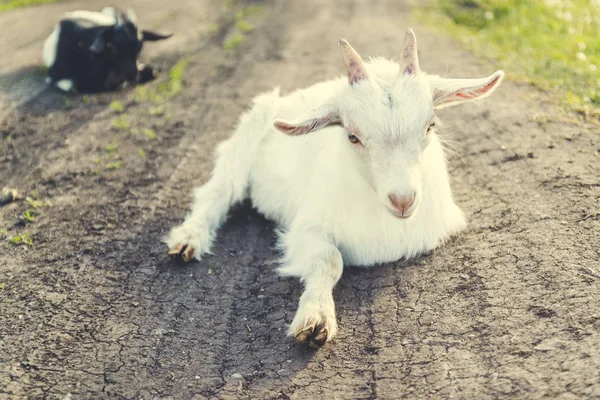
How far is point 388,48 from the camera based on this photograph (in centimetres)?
862

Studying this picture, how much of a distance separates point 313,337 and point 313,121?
137 centimetres

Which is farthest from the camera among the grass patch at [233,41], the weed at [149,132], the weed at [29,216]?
the grass patch at [233,41]

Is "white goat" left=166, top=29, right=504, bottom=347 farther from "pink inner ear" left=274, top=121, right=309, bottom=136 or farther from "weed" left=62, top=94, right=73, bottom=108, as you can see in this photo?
"weed" left=62, top=94, right=73, bottom=108

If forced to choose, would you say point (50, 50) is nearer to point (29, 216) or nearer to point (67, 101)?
point (67, 101)

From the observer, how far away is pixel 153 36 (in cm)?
921

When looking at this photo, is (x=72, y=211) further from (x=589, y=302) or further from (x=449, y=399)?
(x=589, y=302)

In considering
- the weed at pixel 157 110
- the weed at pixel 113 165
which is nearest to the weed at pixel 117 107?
the weed at pixel 157 110

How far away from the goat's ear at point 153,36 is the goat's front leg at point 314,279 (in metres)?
5.43

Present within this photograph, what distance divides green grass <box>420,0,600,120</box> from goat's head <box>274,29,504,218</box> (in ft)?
8.41

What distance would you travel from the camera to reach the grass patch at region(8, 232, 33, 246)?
485 centimetres

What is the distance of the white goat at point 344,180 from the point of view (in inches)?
151

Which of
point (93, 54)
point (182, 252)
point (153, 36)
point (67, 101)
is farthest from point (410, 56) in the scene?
point (153, 36)

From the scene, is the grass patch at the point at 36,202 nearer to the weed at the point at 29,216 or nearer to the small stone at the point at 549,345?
the weed at the point at 29,216

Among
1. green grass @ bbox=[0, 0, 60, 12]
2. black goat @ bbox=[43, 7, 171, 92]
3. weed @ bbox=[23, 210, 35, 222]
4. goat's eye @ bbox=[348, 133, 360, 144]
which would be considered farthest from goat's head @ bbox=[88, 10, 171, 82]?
goat's eye @ bbox=[348, 133, 360, 144]
